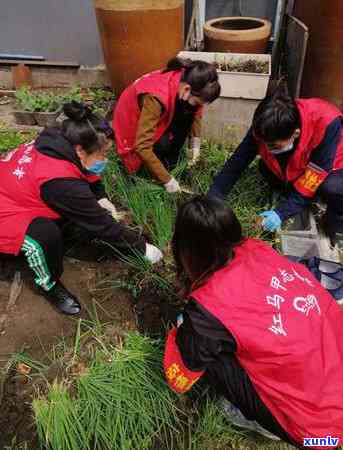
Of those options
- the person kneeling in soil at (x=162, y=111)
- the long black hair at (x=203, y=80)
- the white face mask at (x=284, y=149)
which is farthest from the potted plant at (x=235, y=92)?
the white face mask at (x=284, y=149)

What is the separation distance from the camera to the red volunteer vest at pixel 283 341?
123 cm

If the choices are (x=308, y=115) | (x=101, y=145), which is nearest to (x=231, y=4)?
(x=308, y=115)

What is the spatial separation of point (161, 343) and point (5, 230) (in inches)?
36.3

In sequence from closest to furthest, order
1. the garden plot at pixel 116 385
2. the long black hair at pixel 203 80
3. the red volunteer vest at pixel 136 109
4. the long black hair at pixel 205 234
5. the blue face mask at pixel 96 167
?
the long black hair at pixel 205 234 → the garden plot at pixel 116 385 → the blue face mask at pixel 96 167 → the long black hair at pixel 203 80 → the red volunteer vest at pixel 136 109

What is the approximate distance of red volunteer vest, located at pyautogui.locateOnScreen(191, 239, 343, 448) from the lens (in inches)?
48.5

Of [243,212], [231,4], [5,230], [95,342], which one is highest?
[231,4]

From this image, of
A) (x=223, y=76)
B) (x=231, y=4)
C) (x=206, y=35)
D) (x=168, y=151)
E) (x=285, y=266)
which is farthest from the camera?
(x=231, y=4)

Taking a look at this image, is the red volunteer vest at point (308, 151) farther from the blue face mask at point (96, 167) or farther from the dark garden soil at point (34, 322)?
the dark garden soil at point (34, 322)

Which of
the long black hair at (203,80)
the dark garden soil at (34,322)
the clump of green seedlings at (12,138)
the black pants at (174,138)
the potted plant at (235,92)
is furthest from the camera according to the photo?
the clump of green seedlings at (12,138)

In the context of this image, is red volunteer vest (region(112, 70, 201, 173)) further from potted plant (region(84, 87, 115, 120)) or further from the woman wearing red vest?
potted plant (region(84, 87, 115, 120))

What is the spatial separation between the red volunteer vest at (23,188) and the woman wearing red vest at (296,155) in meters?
0.95

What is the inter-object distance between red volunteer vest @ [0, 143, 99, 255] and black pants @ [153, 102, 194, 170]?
1.01 m

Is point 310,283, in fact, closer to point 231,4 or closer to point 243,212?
point 243,212

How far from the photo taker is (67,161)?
186cm
